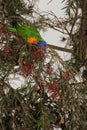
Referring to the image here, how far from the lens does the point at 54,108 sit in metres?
0.88

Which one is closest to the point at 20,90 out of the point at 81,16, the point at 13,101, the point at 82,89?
the point at 13,101

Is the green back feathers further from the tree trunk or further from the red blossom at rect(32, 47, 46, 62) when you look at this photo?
the tree trunk

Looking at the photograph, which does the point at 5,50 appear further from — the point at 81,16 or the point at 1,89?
the point at 81,16

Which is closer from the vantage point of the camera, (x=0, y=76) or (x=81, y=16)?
(x=0, y=76)

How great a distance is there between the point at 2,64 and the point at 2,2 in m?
0.18

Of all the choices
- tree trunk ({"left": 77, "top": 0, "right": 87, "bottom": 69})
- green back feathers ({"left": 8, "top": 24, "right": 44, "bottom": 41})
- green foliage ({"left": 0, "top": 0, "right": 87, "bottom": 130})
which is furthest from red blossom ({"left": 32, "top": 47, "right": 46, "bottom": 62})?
tree trunk ({"left": 77, "top": 0, "right": 87, "bottom": 69})

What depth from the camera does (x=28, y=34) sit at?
0.89 metres

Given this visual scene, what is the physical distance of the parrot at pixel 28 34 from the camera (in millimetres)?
861

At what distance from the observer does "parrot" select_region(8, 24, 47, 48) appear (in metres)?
0.86

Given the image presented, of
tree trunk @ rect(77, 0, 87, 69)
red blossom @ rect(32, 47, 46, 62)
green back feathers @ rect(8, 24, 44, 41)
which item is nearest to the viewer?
red blossom @ rect(32, 47, 46, 62)

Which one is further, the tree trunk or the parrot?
the tree trunk

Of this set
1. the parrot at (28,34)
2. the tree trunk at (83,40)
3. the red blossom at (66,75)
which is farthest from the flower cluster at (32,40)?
the tree trunk at (83,40)

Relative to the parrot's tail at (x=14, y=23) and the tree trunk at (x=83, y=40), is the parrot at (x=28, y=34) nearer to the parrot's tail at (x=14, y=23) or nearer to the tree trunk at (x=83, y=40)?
the parrot's tail at (x=14, y=23)

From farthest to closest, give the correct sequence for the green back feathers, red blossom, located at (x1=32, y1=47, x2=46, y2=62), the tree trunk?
1. the tree trunk
2. the green back feathers
3. red blossom, located at (x1=32, y1=47, x2=46, y2=62)
